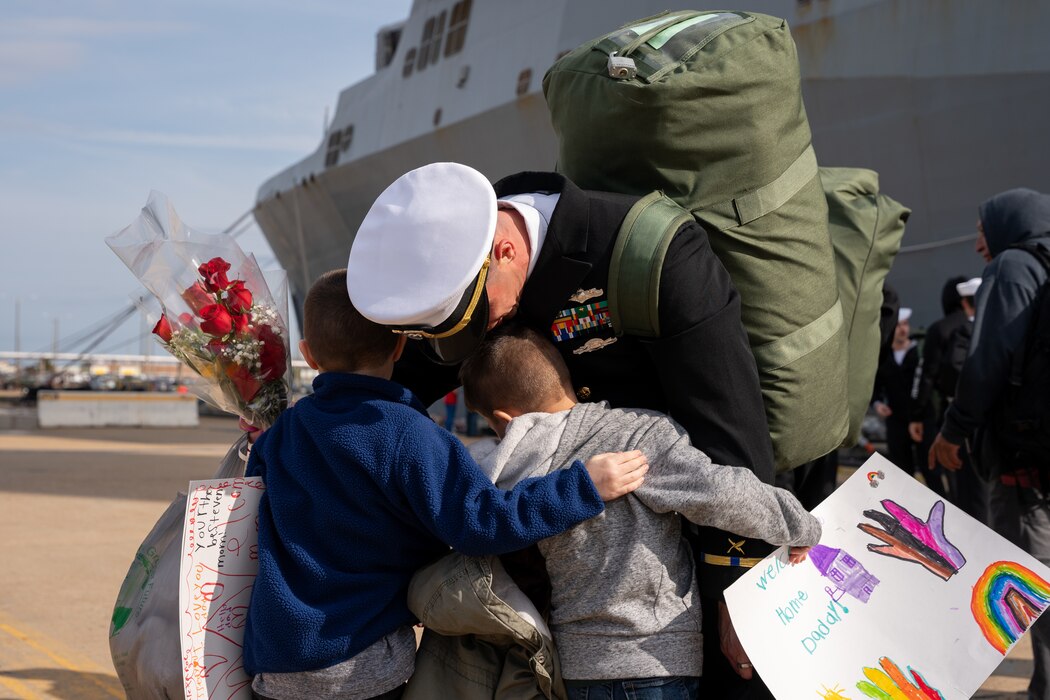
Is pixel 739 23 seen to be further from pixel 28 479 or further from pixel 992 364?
pixel 28 479

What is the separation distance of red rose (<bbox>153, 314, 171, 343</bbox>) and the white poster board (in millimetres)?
1474

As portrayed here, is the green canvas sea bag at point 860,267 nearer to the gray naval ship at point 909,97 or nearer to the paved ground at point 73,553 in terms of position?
the paved ground at point 73,553

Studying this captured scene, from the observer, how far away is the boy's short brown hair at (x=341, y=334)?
→ 222 centimetres

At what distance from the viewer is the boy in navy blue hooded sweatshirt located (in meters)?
1.99

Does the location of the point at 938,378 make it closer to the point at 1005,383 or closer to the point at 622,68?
the point at 1005,383

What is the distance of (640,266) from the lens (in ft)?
6.96

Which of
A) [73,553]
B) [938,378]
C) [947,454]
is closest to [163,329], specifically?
[947,454]

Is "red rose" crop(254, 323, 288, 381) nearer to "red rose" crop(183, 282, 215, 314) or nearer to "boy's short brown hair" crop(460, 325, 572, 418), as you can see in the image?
"red rose" crop(183, 282, 215, 314)

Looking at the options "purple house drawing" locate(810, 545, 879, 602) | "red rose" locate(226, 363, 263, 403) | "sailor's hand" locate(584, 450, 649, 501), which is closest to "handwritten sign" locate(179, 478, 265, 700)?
"red rose" locate(226, 363, 263, 403)

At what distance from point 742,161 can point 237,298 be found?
1.22 m

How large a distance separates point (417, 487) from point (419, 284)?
0.38 m

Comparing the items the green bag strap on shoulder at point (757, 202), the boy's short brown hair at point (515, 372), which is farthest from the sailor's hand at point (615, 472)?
the green bag strap on shoulder at point (757, 202)

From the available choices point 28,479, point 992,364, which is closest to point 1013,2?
point 992,364

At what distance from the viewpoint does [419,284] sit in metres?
1.99
